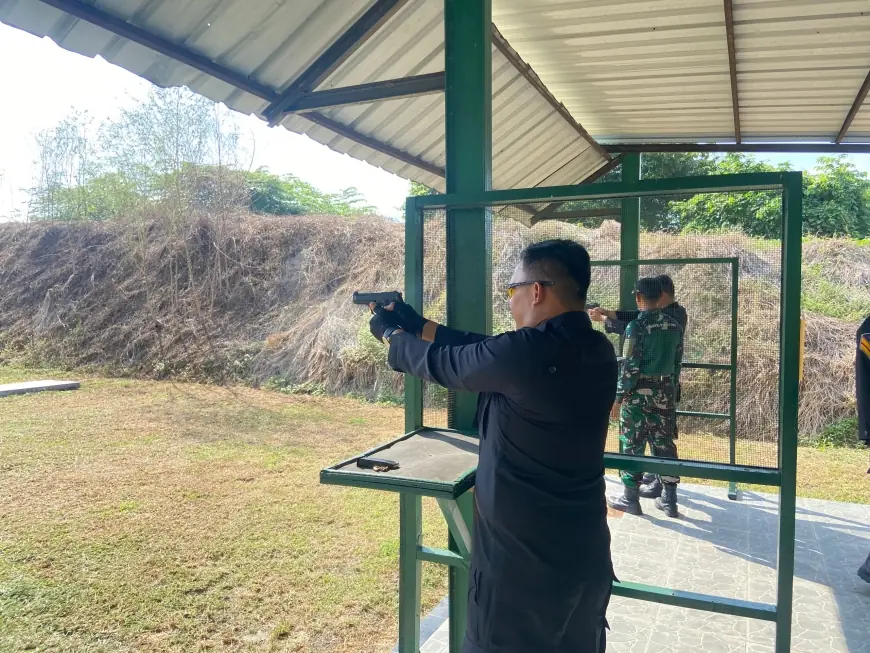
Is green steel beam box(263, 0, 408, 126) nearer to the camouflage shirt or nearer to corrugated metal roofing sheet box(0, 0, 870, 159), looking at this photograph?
corrugated metal roofing sheet box(0, 0, 870, 159)

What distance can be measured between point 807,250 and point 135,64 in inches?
398

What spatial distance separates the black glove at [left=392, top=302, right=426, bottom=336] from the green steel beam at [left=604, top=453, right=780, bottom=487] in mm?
769

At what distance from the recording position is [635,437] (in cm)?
261

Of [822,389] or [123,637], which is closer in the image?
[123,637]

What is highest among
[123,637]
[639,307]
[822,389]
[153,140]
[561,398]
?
[153,140]

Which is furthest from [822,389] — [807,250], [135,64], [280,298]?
[280,298]

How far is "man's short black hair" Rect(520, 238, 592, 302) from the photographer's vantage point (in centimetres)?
166

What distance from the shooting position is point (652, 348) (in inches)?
93.3

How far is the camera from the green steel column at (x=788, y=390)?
5.92 ft

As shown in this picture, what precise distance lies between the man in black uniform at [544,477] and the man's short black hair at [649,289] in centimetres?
59

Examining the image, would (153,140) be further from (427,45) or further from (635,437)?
(635,437)

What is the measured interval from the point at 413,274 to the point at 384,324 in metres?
0.42

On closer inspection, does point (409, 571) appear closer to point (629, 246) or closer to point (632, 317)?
point (632, 317)

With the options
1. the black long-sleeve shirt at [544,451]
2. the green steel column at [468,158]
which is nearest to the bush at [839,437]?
the green steel column at [468,158]
